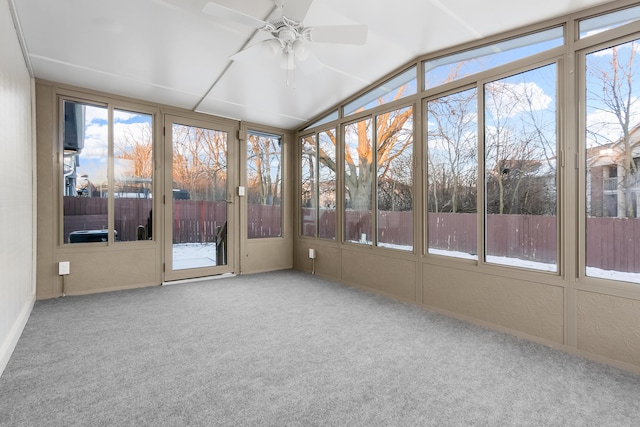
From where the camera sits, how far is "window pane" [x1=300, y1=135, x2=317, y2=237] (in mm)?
5500

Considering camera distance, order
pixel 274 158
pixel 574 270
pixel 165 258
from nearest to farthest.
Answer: pixel 574 270 → pixel 165 258 → pixel 274 158

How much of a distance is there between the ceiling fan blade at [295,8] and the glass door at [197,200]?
10.2ft

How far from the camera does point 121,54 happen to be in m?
3.23

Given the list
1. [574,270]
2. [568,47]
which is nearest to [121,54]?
[568,47]

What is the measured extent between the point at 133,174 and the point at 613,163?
5198mm

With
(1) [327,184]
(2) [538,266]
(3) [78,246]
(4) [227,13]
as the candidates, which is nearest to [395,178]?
(1) [327,184]

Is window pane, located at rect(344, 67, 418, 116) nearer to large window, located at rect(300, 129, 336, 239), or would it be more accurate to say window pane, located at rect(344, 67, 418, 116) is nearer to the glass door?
large window, located at rect(300, 129, 336, 239)

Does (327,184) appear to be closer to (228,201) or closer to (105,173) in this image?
(228,201)

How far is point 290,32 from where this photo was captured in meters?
2.47

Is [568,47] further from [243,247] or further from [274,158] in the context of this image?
[243,247]

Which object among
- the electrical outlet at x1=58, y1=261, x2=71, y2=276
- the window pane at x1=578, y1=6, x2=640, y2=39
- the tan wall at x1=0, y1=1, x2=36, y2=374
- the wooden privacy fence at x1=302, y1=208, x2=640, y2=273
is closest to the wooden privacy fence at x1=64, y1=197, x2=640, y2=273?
the wooden privacy fence at x1=302, y1=208, x2=640, y2=273

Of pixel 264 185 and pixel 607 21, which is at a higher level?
pixel 607 21

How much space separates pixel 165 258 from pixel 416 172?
3.68 metres

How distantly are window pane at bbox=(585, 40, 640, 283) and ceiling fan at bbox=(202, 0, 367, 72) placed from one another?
1.87 metres
